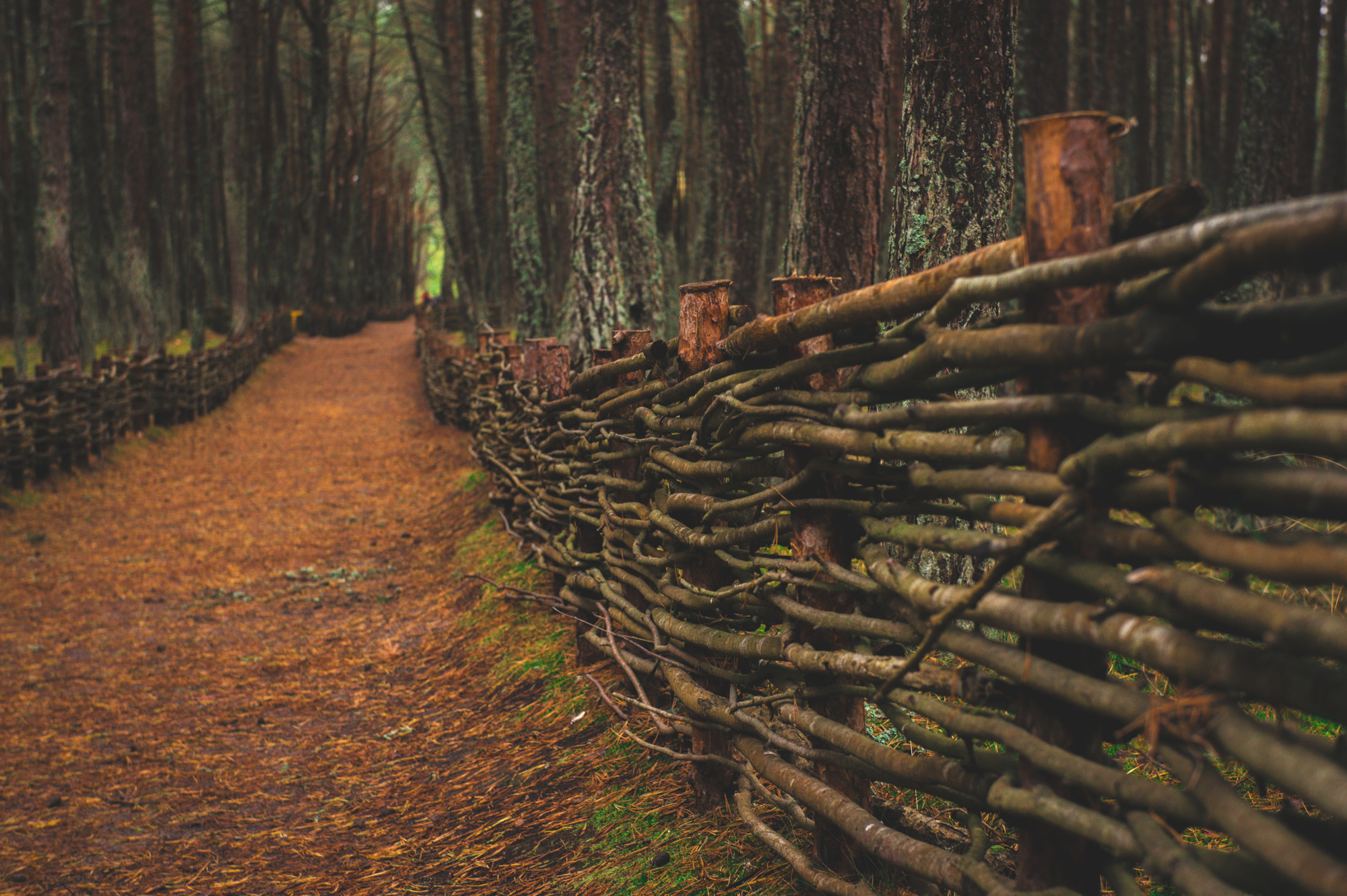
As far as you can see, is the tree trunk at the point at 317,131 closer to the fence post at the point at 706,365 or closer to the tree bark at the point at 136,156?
the tree bark at the point at 136,156

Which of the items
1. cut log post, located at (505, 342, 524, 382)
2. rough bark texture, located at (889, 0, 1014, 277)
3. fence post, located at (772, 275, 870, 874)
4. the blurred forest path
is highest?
rough bark texture, located at (889, 0, 1014, 277)

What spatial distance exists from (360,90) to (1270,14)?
1420 inches

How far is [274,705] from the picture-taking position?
16.5 feet

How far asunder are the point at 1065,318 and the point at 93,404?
38.8 feet

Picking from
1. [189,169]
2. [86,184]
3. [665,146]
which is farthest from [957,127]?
[189,169]

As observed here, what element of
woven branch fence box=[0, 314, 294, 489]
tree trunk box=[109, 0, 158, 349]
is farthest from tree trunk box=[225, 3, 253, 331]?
woven branch fence box=[0, 314, 294, 489]

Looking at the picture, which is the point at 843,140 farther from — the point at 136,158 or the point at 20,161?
the point at 20,161

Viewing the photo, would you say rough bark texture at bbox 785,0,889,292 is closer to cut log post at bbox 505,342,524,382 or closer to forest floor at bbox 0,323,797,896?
cut log post at bbox 505,342,524,382

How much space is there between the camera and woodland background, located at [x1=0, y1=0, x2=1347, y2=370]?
4816 millimetres

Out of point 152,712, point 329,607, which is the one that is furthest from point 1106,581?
point 329,607

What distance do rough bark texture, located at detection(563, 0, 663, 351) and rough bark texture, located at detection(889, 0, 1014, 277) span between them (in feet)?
13.3

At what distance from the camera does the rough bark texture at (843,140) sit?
4812 millimetres

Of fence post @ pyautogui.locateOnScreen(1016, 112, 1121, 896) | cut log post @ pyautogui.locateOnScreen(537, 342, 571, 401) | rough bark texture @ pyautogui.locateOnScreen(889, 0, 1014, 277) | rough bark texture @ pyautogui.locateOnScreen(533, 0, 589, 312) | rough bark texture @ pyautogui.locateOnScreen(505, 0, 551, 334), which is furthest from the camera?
rough bark texture @ pyautogui.locateOnScreen(533, 0, 589, 312)

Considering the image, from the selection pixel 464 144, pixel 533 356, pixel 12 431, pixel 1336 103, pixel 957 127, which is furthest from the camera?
pixel 464 144
